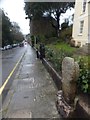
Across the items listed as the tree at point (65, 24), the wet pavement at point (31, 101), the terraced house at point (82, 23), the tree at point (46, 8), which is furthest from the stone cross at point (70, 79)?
the tree at point (65, 24)

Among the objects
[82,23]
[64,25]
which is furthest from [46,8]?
[82,23]

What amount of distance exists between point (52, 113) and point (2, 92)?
9.67 ft

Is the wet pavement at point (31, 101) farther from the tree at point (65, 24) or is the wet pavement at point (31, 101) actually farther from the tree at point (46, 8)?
the tree at point (65, 24)

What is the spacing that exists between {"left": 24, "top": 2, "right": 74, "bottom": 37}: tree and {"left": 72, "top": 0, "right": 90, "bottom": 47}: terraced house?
1518cm

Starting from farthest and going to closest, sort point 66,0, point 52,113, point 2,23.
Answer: point 2,23 < point 66,0 < point 52,113

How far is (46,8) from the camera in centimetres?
4056

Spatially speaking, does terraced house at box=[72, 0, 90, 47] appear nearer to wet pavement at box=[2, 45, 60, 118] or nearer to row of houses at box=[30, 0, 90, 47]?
row of houses at box=[30, 0, 90, 47]

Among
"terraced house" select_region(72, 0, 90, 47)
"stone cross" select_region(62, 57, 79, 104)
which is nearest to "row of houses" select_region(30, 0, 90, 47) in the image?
"terraced house" select_region(72, 0, 90, 47)

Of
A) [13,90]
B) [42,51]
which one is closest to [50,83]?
[13,90]

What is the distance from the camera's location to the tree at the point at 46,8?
39.5 m

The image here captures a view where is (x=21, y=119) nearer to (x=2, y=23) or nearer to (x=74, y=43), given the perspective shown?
(x=74, y=43)

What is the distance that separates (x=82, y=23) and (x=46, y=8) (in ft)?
59.8

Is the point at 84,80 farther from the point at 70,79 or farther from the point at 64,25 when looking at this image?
the point at 64,25

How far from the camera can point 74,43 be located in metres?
24.5
